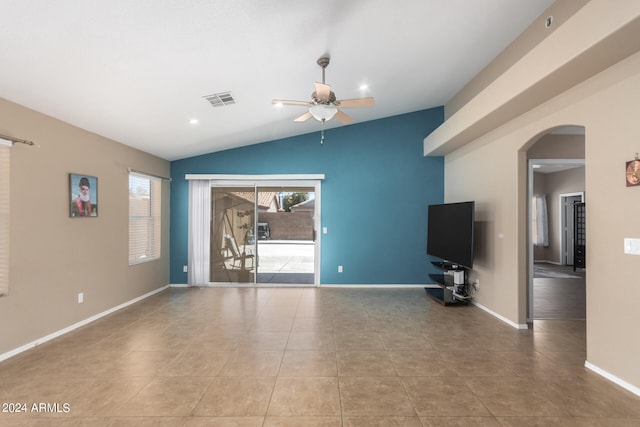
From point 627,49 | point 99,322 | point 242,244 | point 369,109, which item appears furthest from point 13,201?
point 627,49

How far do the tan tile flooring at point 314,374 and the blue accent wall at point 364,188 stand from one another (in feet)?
5.80

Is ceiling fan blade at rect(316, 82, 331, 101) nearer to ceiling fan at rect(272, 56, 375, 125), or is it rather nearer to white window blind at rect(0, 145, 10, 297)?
ceiling fan at rect(272, 56, 375, 125)

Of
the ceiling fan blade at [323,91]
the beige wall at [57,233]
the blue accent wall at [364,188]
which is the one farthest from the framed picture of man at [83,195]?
the ceiling fan blade at [323,91]

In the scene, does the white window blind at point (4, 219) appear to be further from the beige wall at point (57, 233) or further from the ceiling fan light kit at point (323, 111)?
the ceiling fan light kit at point (323, 111)

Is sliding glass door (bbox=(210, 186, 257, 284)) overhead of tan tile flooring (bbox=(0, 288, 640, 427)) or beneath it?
overhead

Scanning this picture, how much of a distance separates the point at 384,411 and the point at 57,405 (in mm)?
2392

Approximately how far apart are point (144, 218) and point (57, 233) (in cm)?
183

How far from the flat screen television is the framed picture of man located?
5.10m

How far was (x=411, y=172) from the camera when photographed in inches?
236

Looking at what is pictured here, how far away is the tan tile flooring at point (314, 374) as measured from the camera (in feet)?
6.95

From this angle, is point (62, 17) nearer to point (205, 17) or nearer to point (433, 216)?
point (205, 17)

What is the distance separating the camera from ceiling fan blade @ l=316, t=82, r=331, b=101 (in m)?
2.87

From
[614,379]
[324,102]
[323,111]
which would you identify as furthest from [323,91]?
[614,379]

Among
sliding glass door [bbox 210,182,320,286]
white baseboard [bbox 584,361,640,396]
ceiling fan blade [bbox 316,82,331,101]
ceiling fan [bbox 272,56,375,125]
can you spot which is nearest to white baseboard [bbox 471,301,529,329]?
white baseboard [bbox 584,361,640,396]
